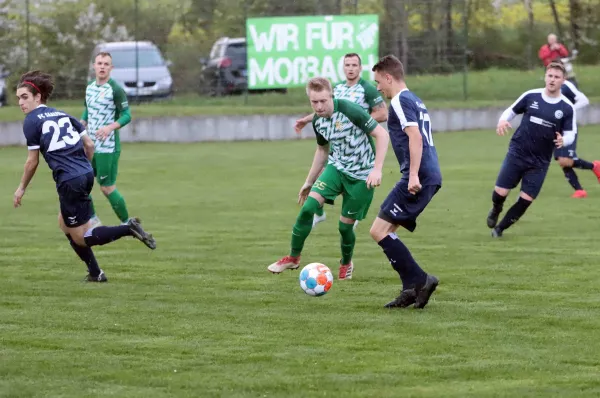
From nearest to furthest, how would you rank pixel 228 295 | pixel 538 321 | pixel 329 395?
pixel 329 395, pixel 538 321, pixel 228 295

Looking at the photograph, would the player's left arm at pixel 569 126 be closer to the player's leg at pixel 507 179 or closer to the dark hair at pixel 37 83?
the player's leg at pixel 507 179

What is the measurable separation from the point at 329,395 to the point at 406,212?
261cm

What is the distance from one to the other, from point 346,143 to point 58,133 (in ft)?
7.60

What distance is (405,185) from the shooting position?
8414mm

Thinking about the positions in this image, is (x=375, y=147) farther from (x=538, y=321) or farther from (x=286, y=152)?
(x=286, y=152)

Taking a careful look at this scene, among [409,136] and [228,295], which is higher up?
[409,136]

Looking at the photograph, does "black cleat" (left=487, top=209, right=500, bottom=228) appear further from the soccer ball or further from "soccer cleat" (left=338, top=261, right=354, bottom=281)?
the soccer ball

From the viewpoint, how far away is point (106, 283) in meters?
9.81

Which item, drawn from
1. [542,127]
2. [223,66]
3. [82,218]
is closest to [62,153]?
[82,218]

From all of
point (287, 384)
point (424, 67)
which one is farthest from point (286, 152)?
point (287, 384)

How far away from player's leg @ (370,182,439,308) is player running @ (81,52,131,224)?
16.7ft

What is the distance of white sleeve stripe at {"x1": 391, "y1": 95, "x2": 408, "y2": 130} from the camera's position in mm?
8305

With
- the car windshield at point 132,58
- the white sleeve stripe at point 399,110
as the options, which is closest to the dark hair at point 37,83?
the white sleeve stripe at point 399,110

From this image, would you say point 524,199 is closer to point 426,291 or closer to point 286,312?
point 426,291
